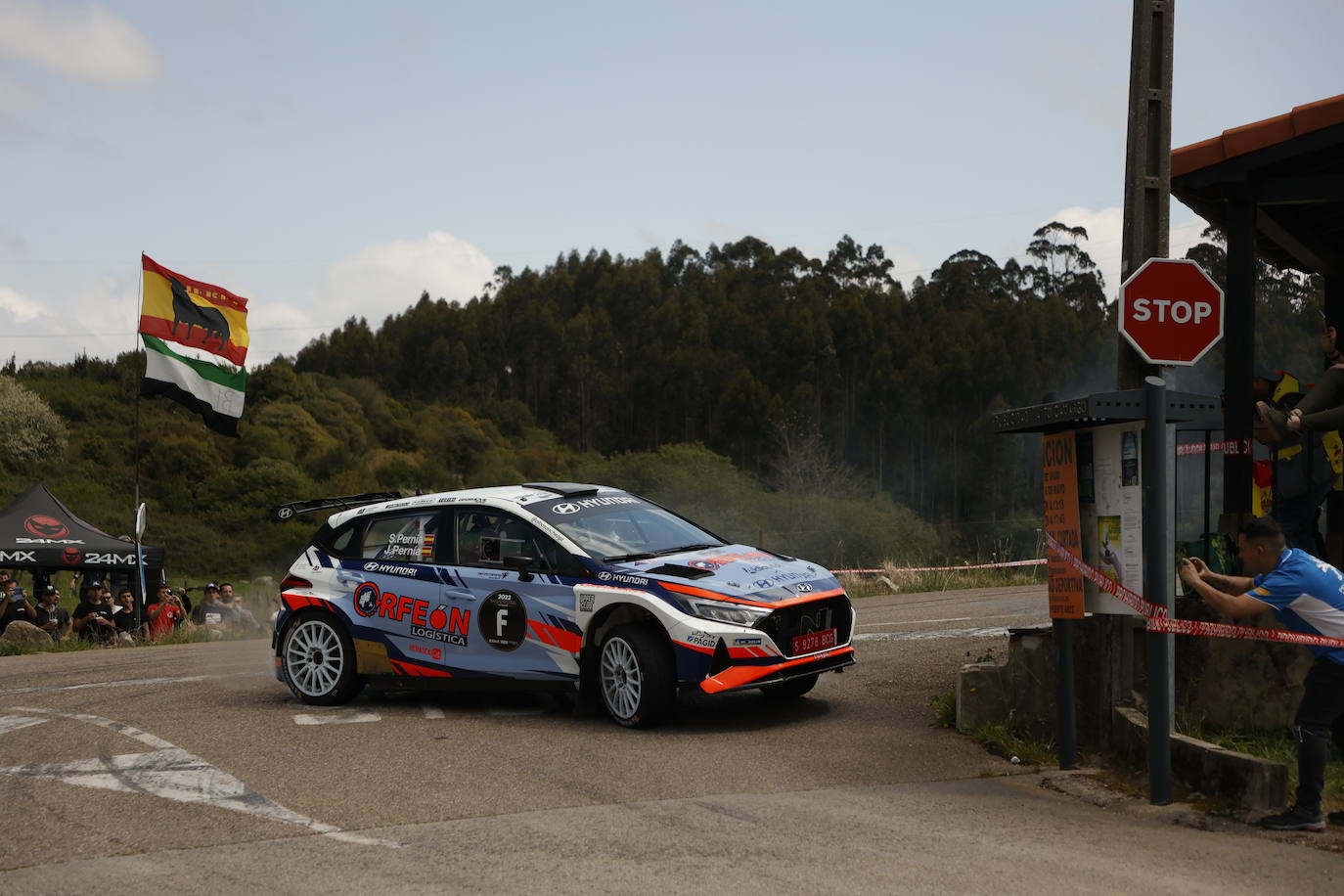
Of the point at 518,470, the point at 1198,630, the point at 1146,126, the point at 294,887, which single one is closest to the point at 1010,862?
the point at 1198,630

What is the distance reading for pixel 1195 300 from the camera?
7.76 m

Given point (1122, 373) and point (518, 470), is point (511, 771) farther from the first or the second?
point (518, 470)

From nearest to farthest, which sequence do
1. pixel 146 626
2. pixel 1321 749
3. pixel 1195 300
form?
1. pixel 1321 749
2. pixel 1195 300
3. pixel 146 626

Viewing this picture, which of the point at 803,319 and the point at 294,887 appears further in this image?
the point at 803,319

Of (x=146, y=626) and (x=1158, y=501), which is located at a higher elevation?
(x=1158, y=501)

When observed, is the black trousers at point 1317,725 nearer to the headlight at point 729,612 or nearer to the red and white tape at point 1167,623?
the red and white tape at point 1167,623

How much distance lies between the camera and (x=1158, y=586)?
277 inches

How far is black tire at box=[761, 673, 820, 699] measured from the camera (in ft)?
33.5

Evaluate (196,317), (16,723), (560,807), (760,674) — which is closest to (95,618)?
(196,317)

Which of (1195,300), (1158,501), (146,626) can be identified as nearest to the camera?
(1158,501)

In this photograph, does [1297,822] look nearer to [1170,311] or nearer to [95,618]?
[1170,311]

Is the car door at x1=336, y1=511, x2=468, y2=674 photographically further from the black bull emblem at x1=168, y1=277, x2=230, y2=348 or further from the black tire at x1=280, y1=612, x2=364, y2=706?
the black bull emblem at x1=168, y1=277, x2=230, y2=348

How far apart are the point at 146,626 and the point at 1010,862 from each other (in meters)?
17.2

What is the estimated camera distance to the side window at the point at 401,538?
34.9 ft
